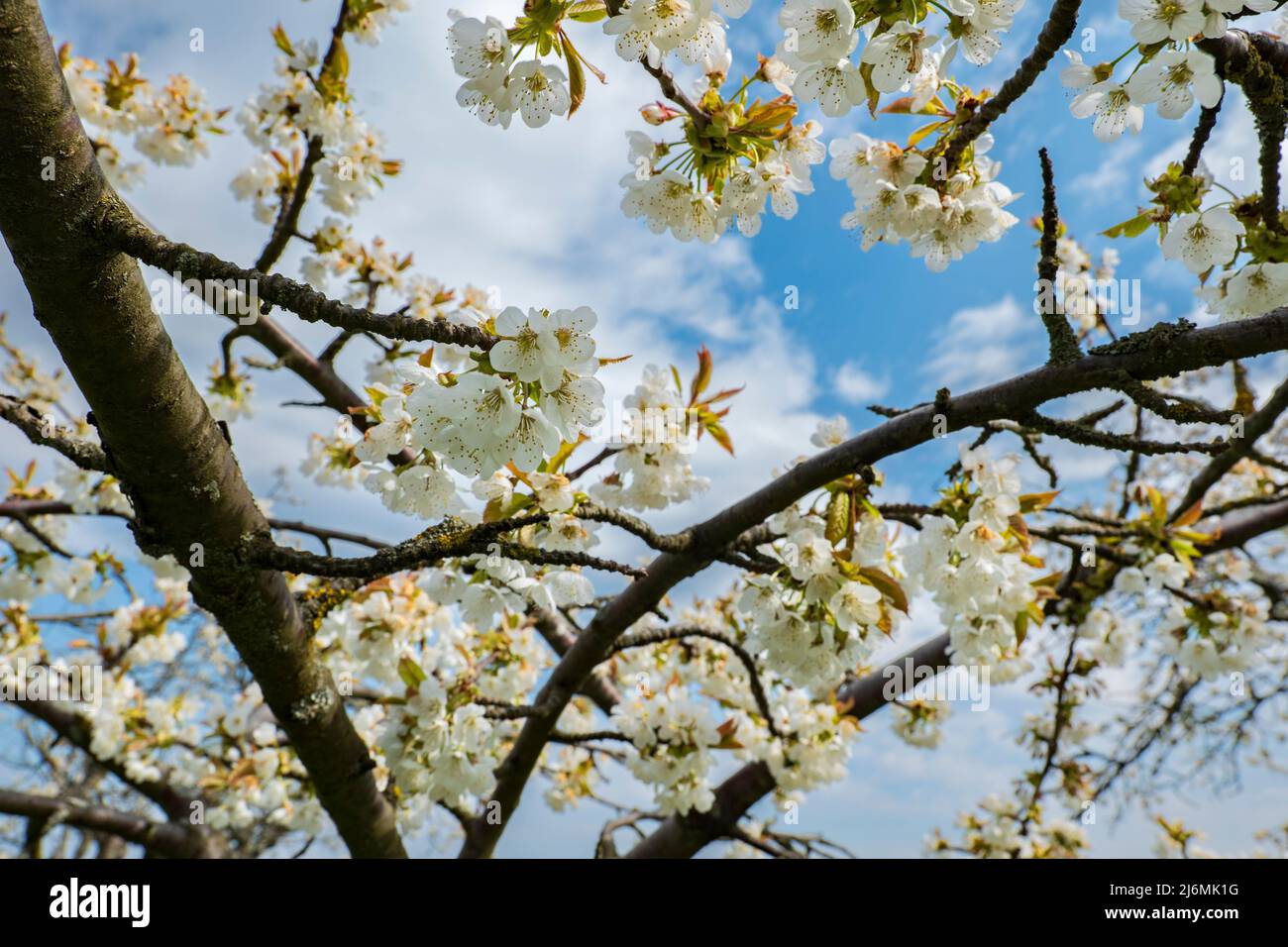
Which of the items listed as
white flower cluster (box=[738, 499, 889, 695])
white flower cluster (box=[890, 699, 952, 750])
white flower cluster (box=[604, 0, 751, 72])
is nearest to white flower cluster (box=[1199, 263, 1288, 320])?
white flower cluster (box=[738, 499, 889, 695])

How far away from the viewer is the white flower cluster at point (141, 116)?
3.61 metres

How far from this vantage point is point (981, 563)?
183 cm

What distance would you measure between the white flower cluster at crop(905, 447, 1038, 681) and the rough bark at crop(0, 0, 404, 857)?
153 centimetres

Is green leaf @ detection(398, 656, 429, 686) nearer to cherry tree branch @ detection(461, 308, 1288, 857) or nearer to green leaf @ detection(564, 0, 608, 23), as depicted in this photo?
cherry tree branch @ detection(461, 308, 1288, 857)

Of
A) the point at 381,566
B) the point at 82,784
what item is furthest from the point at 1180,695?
the point at 82,784

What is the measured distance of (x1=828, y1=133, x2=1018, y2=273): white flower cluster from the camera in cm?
159

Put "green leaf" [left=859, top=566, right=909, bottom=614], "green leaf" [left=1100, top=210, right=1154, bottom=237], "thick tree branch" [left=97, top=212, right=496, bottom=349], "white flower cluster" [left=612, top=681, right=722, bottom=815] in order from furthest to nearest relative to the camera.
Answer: "white flower cluster" [left=612, top=681, right=722, bottom=815] → "green leaf" [left=859, top=566, right=909, bottom=614] → "green leaf" [left=1100, top=210, right=1154, bottom=237] → "thick tree branch" [left=97, top=212, right=496, bottom=349]

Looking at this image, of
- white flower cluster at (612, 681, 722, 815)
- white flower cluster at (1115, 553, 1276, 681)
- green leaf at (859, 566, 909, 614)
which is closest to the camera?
green leaf at (859, 566, 909, 614)

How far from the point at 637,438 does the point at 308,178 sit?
183 centimetres

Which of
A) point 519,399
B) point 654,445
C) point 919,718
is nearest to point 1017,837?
point 919,718

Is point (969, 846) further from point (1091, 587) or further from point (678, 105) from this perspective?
point (678, 105)

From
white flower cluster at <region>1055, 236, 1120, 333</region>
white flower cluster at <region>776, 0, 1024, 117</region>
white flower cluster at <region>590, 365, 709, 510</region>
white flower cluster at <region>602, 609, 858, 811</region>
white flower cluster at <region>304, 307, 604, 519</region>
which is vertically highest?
white flower cluster at <region>1055, 236, 1120, 333</region>

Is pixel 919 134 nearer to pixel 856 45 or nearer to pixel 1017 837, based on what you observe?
pixel 856 45

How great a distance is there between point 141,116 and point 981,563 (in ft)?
13.9
